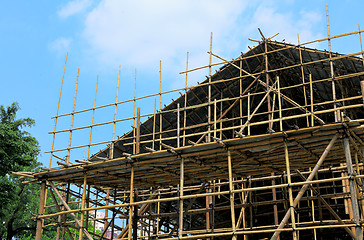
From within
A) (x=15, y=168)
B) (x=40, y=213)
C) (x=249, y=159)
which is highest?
(x=15, y=168)

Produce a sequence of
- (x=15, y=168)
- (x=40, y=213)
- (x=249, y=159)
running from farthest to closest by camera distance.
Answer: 1. (x=15, y=168)
2. (x=40, y=213)
3. (x=249, y=159)

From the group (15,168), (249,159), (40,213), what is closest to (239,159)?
(249,159)

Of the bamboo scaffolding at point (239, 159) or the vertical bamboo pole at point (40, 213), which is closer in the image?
the bamboo scaffolding at point (239, 159)

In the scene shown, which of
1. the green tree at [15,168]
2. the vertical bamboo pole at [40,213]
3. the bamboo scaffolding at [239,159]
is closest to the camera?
the bamboo scaffolding at [239,159]

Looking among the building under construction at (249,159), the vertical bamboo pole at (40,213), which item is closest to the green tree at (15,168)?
the building under construction at (249,159)

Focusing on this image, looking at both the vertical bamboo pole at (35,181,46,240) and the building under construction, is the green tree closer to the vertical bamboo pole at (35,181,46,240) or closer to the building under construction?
the building under construction

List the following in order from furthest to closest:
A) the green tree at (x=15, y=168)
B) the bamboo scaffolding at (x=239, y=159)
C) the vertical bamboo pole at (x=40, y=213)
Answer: the green tree at (x=15, y=168) → the vertical bamboo pole at (x=40, y=213) → the bamboo scaffolding at (x=239, y=159)

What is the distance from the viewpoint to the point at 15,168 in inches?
981

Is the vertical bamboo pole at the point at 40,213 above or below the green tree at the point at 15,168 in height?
below

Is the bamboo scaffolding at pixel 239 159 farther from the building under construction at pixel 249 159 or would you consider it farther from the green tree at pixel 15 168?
the green tree at pixel 15 168

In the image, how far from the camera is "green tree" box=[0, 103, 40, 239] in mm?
24484

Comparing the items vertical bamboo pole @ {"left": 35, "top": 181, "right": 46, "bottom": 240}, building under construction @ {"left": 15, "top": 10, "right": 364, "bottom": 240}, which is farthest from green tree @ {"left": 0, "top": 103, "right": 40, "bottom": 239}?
vertical bamboo pole @ {"left": 35, "top": 181, "right": 46, "bottom": 240}

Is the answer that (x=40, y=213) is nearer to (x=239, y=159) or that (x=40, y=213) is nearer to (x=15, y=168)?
(x=239, y=159)

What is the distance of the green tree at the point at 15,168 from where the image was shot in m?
24.5
